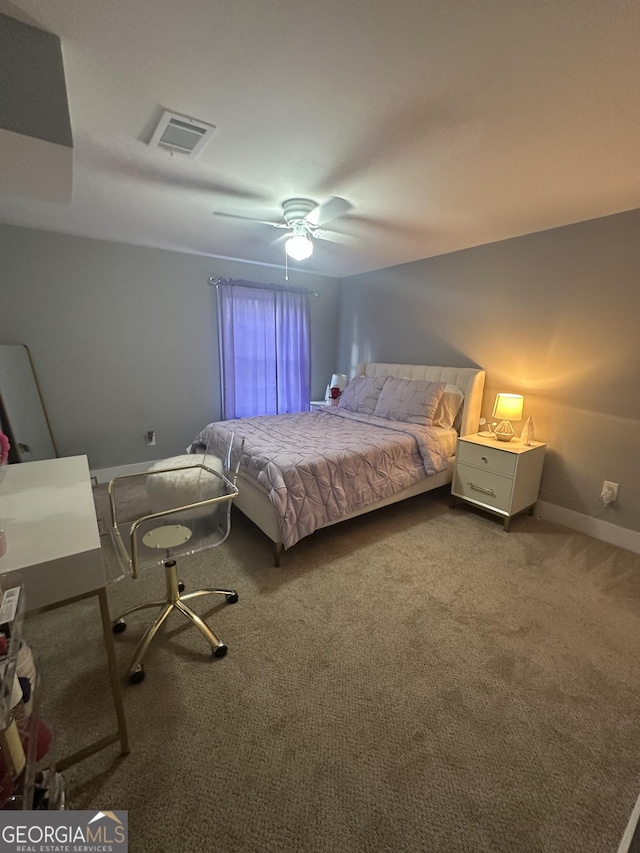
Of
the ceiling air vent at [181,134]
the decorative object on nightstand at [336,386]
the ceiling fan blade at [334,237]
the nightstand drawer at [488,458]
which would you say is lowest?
the nightstand drawer at [488,458]

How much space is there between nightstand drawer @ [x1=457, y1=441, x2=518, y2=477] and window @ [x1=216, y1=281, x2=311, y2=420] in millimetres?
2258

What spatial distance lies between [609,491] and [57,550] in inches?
127

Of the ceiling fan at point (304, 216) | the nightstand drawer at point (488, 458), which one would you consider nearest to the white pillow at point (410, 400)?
the nightstand drawer at point (488, 458)

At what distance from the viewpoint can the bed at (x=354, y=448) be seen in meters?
2.19

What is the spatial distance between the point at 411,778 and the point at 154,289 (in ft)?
12.9

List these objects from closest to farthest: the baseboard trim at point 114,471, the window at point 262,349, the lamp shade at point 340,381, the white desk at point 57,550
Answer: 1. the white desk at point 57,550
2. the baseboard trim at point 114,471
3. the window at point 262,349
4. the lamp shade at point 340,381

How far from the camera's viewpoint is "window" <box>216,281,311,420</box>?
12.6 ft

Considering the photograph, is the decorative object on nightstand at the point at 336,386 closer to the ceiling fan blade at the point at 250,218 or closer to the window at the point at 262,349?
the window at the point at 262,349

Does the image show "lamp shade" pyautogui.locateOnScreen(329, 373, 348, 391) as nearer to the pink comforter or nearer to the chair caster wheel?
the pink comforter

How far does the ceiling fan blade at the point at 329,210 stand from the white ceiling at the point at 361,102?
0.24 ft

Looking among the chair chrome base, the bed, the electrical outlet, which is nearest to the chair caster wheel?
the chair chrome base

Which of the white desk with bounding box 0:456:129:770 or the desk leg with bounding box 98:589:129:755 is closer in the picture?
the white desk with bounding box 0:456:129:770

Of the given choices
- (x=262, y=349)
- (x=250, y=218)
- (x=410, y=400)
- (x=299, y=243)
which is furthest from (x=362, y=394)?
(x=250, y=218)

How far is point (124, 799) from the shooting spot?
3.41 feet
